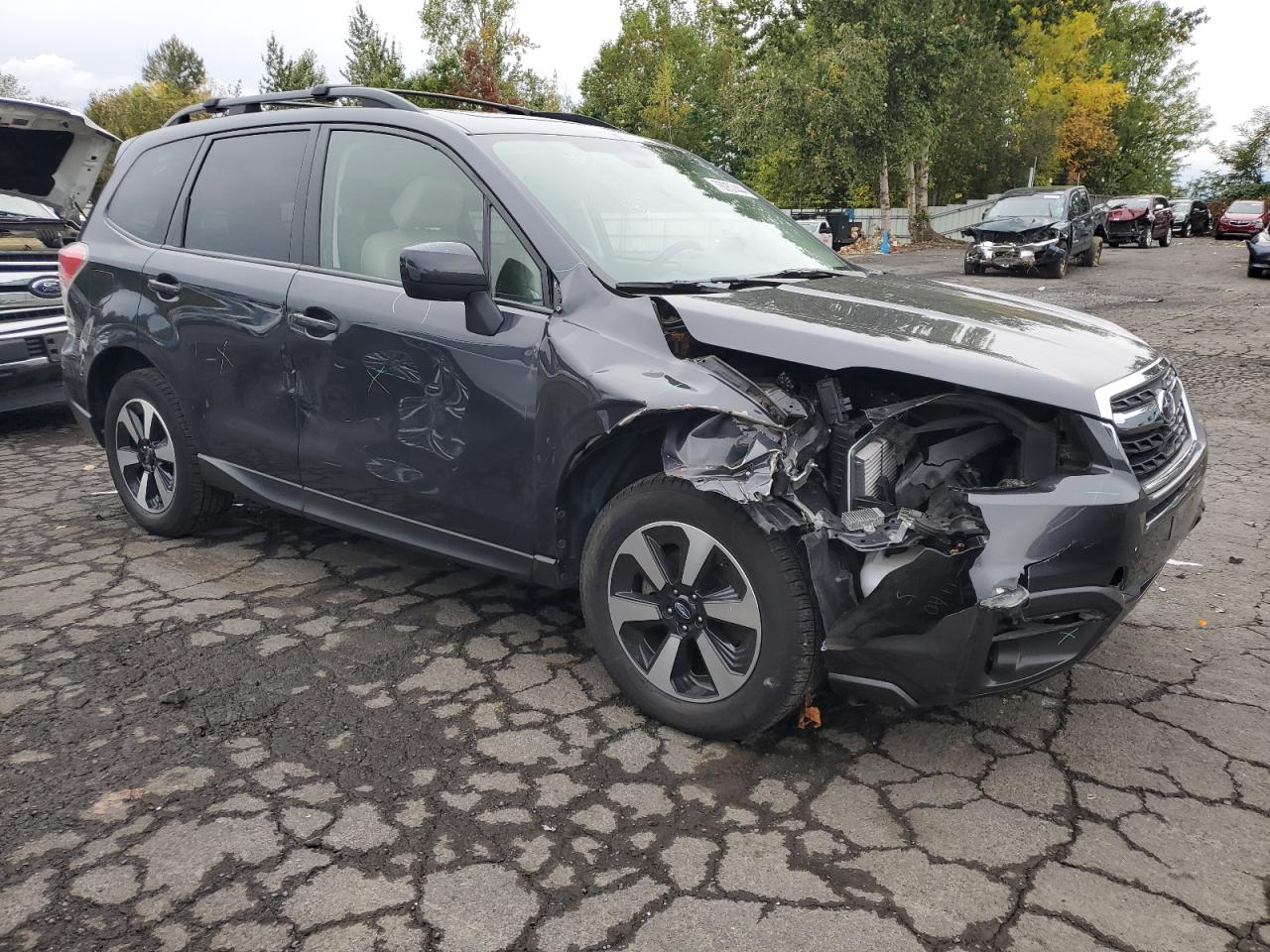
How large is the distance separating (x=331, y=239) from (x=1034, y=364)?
8.25 feet

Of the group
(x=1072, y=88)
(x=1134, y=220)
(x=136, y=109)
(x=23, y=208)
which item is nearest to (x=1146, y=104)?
(x=1072, y=88)

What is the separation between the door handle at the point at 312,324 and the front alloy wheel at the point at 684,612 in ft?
4.74

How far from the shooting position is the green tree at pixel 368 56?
5487 cm

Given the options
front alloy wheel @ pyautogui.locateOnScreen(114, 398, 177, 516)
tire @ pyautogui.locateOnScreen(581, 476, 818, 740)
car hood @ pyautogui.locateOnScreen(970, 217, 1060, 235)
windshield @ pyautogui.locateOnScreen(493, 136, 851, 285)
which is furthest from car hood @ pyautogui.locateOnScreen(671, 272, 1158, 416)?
car hood @ pyautogui.locateOnScreen(970, 217, 1060, 235)

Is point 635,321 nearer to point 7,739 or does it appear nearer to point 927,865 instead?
point 927,865

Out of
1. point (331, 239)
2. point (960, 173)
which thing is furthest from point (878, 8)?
point (331, 239)

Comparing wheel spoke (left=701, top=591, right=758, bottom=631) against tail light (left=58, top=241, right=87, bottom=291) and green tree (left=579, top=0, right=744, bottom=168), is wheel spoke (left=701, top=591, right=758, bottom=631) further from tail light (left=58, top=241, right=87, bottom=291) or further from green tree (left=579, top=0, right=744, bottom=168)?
green tree (left=579, top=0, right=744, bottom=168)

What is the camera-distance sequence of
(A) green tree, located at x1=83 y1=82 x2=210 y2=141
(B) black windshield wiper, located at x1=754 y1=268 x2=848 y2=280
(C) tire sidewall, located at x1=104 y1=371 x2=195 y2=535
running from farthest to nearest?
(A) green tree, located at x1=83 y1=82 x2=210 y2=141
(C) tire sidewall, located at x1=104 y1=371 x2=195 y2=535
(B) black windshield wiper, located at x1=754 y1=268 x2=848 y2=280

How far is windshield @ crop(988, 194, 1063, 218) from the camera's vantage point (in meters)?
19.9

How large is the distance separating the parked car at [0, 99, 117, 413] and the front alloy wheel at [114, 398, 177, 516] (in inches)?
100

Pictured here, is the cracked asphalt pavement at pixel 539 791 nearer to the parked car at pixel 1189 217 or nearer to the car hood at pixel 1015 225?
the car hood at pixel 1015 225

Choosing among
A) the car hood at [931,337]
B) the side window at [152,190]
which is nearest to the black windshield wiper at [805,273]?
the car hood at [931,337]

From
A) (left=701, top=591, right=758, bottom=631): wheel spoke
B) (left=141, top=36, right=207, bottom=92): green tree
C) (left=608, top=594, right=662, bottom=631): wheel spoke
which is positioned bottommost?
(left=608, top=594, right=662, bottom=631): wheel spoke

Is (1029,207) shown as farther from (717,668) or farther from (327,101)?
(717,668)
